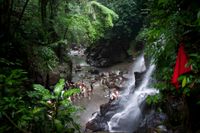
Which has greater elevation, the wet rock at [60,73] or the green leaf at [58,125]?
the green leaf at [58,125]

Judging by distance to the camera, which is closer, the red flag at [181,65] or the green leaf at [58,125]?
the green leaf at [58,125]

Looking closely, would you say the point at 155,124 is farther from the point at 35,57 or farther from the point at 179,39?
the point at 179,39

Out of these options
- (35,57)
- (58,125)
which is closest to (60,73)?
(35,57)

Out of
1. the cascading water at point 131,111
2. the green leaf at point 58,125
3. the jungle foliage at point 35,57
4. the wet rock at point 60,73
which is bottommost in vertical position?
the cascading water at point 131,111

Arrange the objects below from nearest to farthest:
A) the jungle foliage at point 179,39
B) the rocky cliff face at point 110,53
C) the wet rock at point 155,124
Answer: the jungle foliage at point 179,39 < the wet rock at point 155,124 < the rocky cliff face at point 110,53

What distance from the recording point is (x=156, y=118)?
8.57 meters

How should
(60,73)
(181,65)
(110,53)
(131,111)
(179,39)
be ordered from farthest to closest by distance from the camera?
(110,53) → (60,73) → (131,111) → (179,39) → (181,65)

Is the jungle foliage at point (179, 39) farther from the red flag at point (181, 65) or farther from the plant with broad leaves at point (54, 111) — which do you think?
the plant with broad leaves at point (54, 111)

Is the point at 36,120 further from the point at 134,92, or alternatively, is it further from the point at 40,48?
the point at 134,92

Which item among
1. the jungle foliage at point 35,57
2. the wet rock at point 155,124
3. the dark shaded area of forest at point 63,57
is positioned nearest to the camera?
the jungle foliage at point 35,57

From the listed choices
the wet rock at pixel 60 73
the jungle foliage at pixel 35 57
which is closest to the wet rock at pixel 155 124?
the jungle foliage at pixel 35 57

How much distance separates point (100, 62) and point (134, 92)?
23.8ft

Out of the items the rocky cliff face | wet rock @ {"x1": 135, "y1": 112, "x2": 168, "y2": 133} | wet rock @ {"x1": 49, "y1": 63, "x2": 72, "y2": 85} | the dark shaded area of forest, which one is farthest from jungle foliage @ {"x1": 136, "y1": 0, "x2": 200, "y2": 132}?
the rocky cliff face

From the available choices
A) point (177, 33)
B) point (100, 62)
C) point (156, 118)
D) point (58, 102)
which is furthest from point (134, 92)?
point (58, 102)
